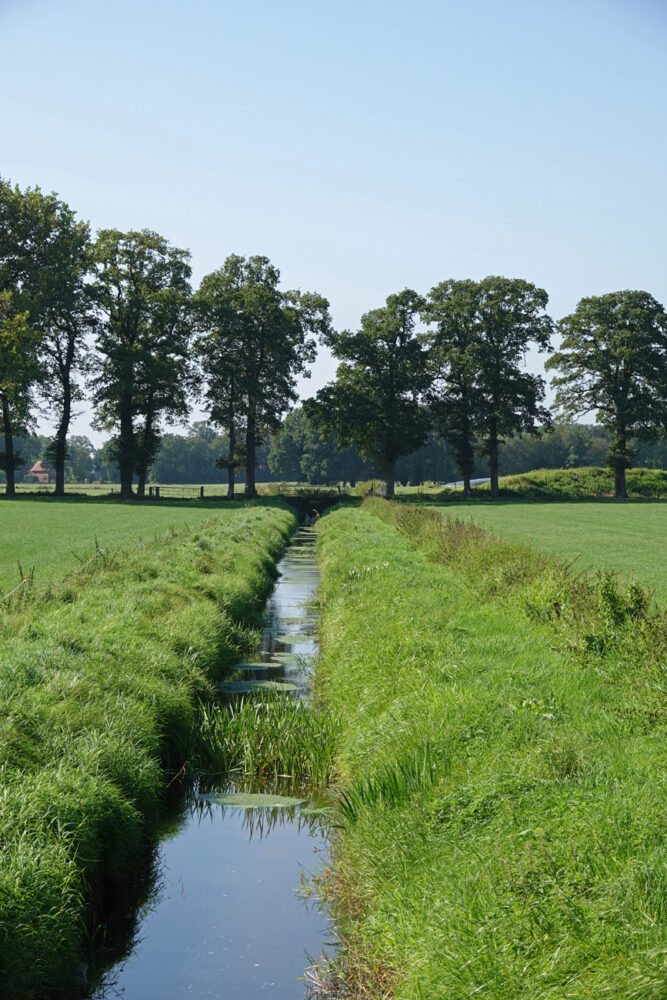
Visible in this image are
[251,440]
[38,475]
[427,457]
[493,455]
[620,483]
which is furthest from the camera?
[38,475]

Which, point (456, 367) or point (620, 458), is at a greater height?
point (456, 367)

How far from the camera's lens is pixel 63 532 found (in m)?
35.3

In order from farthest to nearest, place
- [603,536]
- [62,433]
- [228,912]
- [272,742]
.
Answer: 1. [62,433]
2. [603,536]
3. [272,742]
4. [228,912]

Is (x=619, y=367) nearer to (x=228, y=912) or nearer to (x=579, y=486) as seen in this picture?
(x=579, y=486)

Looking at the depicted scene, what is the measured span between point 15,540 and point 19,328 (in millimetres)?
37451

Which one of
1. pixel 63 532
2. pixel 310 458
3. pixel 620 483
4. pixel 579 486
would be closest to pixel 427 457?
pixel 310 458

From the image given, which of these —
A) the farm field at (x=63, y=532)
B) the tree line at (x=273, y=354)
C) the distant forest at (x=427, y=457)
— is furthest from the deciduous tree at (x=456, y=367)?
the distant forest at (x=427, y=457)

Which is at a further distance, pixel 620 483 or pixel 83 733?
pixel 620 483

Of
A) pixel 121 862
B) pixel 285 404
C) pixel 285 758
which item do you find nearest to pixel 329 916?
pixel 121 862

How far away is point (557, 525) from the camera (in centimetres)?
4434

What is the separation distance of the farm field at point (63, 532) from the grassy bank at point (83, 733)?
3829 mm

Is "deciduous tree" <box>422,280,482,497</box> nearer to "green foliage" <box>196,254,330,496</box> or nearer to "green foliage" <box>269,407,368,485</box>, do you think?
"green foliage" <box>196,254,330,496</box>

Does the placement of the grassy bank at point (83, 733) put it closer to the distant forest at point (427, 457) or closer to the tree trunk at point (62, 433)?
the tree trunk at point (62, 433)

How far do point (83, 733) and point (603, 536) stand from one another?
103ft
